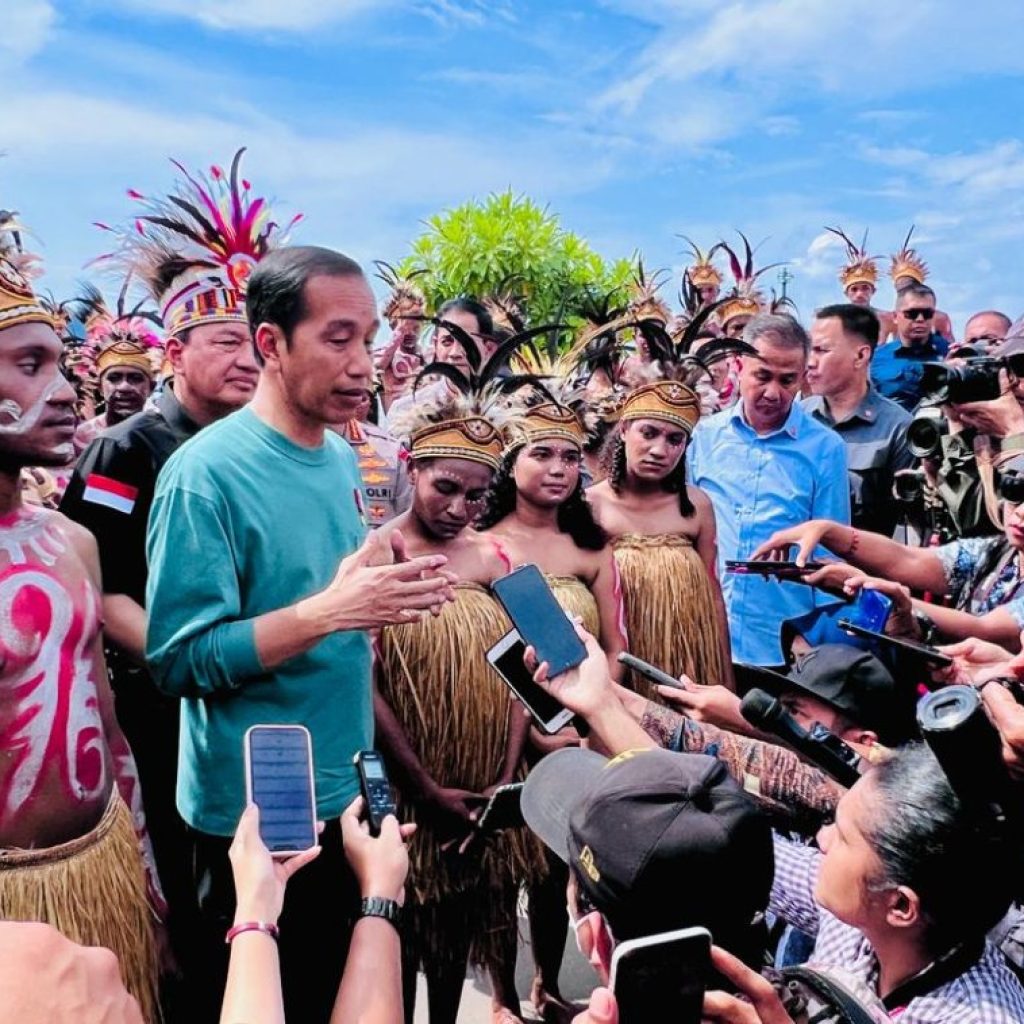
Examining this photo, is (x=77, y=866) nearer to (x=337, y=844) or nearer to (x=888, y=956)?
(x=337, y=844)

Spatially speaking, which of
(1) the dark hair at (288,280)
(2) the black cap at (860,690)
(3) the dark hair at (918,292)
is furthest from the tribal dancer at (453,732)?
(3) the dark hair at (918,292)

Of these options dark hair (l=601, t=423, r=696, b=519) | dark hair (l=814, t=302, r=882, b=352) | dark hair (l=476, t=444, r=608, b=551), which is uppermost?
dark hair (l=814, t=302, r=882, b=352)

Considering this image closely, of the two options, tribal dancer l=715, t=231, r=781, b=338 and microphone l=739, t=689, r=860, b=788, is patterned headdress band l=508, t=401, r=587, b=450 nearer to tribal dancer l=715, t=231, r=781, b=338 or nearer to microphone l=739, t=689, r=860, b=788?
microphone l=739, t=689, r=860, b=788

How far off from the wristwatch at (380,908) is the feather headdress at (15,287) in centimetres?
135

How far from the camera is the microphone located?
2111 mm

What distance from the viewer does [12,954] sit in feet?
3.17

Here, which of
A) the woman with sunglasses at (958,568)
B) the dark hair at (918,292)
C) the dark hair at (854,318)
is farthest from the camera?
the dark hair at (918,292)

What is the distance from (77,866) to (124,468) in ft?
4.02

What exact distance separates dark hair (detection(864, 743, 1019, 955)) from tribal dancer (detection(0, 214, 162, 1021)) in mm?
1552

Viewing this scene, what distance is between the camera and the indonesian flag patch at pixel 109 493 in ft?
9.02

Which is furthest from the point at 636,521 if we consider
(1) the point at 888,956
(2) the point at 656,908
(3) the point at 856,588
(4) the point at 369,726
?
(2) the point at 656,908

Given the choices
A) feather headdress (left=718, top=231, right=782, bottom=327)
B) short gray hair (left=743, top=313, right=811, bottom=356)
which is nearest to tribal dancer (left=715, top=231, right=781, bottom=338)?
feather headdress (left=718, top=231, right=782, bottom=327)

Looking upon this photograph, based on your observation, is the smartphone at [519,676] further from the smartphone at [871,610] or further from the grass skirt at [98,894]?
the smartphone at [871,610]

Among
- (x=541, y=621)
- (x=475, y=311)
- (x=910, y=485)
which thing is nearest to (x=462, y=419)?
(x=541, y=621)
